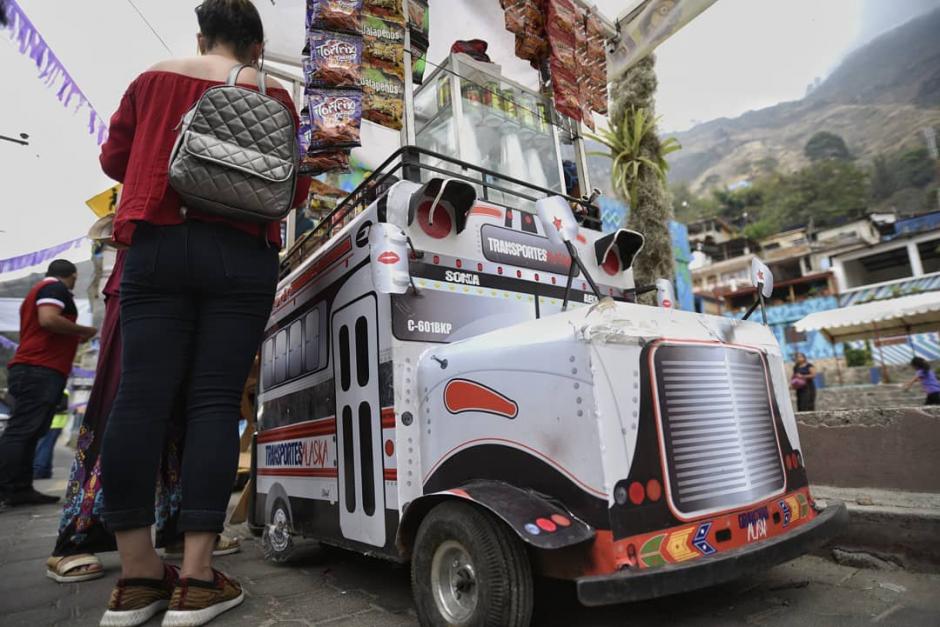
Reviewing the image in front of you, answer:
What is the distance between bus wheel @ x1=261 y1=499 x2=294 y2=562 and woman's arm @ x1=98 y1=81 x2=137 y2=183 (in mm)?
2207

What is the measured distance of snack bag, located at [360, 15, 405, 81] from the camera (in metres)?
3.30

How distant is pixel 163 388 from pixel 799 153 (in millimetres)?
120607

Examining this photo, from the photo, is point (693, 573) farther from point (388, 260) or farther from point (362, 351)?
point (362, 351)

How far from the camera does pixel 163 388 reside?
2.19 metres

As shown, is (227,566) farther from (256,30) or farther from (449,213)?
(256,30)

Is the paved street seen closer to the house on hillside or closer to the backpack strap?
the backpack strap

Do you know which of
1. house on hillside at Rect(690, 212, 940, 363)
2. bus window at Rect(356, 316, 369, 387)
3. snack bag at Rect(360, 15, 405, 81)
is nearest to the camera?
bus window at Rect(356, 316, 369, 387)

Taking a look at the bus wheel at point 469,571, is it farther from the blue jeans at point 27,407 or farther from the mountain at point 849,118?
the mountain at point 849,118

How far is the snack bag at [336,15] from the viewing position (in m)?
3.21

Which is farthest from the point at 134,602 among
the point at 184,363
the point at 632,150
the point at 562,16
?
the point at 632,150

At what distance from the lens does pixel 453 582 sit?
1847mm

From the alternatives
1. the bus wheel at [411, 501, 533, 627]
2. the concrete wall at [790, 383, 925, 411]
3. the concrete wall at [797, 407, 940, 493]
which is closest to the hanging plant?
the concrete wall at [797, 407, 940, 493]

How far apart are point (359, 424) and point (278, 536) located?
49.5 inches

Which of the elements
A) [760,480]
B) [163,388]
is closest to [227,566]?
[163,388]
